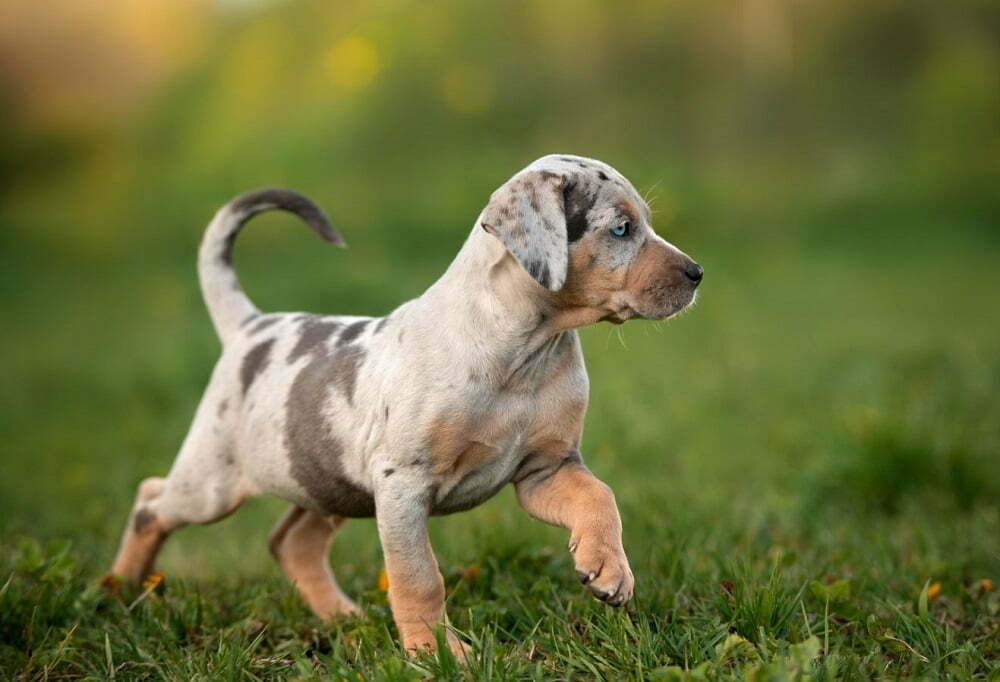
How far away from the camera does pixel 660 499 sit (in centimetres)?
611

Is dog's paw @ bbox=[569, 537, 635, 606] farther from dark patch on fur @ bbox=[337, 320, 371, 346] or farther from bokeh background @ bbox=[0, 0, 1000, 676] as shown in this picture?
bokeh background @ bbox=[0, 0, 1000, 676]

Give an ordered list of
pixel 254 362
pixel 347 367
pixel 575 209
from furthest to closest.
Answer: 1. pixel 254 362
2. pixel 347 367
3. pixel 575 209

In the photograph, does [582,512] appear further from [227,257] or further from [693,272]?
[227,257]

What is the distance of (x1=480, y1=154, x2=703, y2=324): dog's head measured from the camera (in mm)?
3617

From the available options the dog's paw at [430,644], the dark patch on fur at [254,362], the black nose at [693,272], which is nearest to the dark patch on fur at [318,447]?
the dark patch on fur at [254,362]

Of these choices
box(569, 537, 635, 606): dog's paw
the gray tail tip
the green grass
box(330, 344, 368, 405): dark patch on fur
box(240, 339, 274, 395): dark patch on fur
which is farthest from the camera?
the gray tail tip

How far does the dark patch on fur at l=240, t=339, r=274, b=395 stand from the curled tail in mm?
308

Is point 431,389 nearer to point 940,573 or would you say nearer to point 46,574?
point 46,574

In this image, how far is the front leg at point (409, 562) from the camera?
371 centimetres

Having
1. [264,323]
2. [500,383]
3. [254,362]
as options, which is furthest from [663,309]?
[264,323]

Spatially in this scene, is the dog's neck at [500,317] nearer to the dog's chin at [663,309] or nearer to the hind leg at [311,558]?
the dog's chin at [663,309]

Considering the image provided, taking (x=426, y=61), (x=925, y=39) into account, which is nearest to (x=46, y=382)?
(x=426, y=61)

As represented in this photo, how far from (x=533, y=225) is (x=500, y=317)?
38 centimetres

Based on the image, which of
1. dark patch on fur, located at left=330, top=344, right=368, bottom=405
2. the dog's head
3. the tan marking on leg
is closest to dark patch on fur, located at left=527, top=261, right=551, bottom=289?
the dog's head
